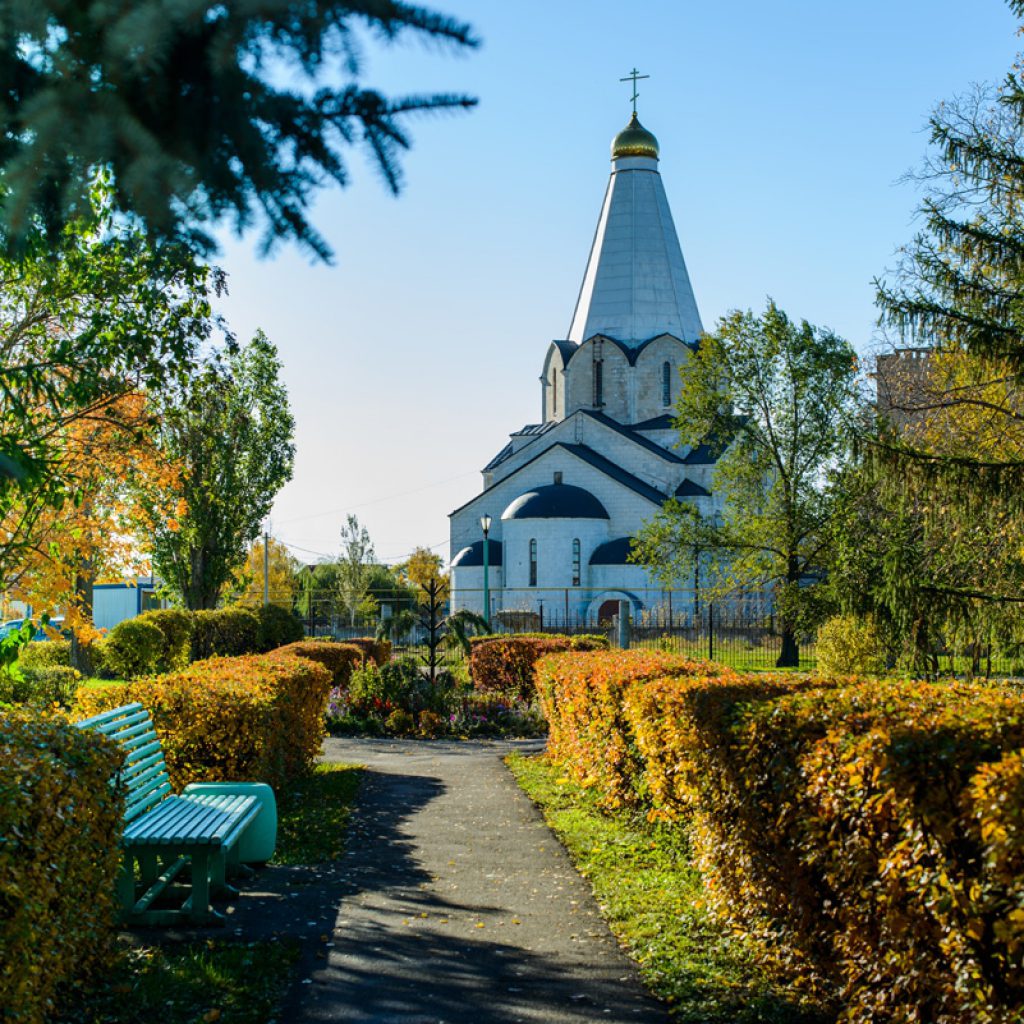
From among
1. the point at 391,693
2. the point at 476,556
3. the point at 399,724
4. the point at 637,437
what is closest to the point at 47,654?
the point at 391,693

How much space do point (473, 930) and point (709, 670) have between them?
3800mm

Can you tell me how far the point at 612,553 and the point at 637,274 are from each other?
12.4m

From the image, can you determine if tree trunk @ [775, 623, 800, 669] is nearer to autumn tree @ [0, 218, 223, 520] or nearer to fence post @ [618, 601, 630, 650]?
fence post @ [618, 601, 630, 650]

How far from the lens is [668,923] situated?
6.38 m

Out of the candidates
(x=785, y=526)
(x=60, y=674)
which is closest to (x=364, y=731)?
(x=60, y=674)

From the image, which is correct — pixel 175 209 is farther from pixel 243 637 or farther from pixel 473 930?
pixel 243 637

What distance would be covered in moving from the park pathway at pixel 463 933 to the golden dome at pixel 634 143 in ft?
145

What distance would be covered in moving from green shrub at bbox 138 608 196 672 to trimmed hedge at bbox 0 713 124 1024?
18448mm

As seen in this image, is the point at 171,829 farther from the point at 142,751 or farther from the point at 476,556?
the point at 476,556

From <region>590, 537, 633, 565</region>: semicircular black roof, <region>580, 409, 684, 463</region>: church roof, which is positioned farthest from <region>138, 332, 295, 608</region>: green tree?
<region>580, 409, 684, 463</region>: church roof

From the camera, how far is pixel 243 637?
26.8 meters

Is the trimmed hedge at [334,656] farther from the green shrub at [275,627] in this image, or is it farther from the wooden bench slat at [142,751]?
the wooden bench slat at [142,751]

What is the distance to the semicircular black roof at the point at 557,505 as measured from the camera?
148 feet

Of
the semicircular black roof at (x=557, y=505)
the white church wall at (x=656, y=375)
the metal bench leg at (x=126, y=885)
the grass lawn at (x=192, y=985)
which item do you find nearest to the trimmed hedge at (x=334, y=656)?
the metal bench leg at (x=126, y=885)
